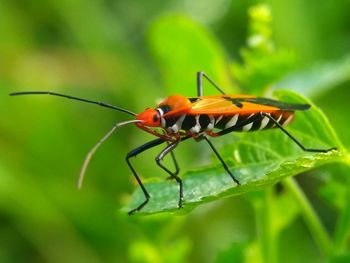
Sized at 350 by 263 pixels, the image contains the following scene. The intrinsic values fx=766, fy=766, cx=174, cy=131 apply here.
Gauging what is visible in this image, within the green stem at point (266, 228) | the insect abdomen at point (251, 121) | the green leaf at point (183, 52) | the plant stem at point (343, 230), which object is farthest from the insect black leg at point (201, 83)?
the plant stem at point (343, 230)

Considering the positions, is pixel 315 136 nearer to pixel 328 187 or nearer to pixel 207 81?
pixel 328 187

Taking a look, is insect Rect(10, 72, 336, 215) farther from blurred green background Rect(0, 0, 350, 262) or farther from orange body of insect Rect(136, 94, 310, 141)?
blurred green background Rect(0, 0, 350, 262)

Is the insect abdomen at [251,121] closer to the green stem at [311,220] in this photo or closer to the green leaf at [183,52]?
the green stem at [311,220]

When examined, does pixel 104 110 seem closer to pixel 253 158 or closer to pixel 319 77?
pixel 319 77

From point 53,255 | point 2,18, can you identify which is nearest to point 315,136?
point 53,255

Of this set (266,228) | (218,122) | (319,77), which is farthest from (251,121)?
(319,77)
